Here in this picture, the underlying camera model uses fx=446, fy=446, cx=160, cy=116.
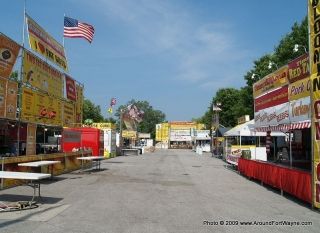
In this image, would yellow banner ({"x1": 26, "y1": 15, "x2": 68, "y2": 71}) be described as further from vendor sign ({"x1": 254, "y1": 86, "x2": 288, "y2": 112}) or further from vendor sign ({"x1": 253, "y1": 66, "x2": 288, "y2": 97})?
vendor sign ({"x1": 254, "y1": 86, "x2": 288, "y2": 112})

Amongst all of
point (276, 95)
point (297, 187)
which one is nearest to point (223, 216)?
point (297, 187)

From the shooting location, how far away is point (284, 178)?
15.2 meters

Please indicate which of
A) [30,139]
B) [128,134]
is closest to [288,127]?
[30,139]

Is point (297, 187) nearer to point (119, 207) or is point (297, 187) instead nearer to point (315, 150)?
point (315, 150)

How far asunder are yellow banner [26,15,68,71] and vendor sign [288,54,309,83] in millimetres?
12176

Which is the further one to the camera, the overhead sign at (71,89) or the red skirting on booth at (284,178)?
the overhead sign at (71,89)

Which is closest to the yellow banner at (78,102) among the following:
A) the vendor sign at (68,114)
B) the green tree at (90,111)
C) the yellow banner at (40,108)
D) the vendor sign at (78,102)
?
the vendor sign at (78,102)

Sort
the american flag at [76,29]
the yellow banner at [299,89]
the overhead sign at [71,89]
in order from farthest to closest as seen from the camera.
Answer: the overhead sign at [71,89]
the american flag at [76,29]
the yellow banner at [299,89]

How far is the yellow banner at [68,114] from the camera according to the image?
2730cm

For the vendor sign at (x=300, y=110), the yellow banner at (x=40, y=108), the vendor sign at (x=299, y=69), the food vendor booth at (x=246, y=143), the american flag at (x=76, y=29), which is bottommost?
the food vendor booth at (x=246, y=143)

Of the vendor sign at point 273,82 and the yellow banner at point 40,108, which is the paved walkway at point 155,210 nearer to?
the vendor sign at point 273,82

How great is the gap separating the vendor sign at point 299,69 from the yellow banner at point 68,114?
15068mm

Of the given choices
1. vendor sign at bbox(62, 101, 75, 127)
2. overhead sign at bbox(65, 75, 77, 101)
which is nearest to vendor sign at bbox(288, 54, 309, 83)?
vendor sign at bbox(62, 101, 75, 127)

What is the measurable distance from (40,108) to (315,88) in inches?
560
